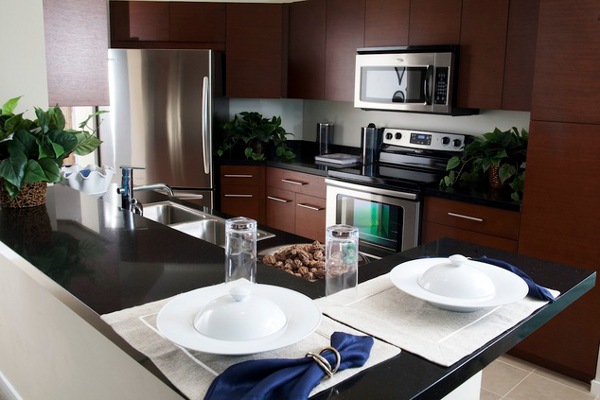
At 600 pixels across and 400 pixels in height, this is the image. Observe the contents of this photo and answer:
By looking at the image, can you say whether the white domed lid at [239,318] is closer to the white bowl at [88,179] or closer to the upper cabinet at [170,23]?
the white bowl at [88,179]

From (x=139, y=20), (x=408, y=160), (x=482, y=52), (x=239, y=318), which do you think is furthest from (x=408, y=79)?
(x=239, y=318)

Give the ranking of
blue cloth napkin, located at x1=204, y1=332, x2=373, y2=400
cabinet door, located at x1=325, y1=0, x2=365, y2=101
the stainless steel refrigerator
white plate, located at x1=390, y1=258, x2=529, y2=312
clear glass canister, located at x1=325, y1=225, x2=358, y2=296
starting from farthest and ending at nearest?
the stainless steel refrigerator
cabinet door, located at x1=325, y1=0, x2=365, y2=101
clear glass canister, located at x1=325, y1=225, x2=358, y2=296
white plate, located at x1=390, y1=258, x2=529, y2=312
blue cloth napkin, located at x1=204, y1=332, x2=373, y2=400

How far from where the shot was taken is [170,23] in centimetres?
454

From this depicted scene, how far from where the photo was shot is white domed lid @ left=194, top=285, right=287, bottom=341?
39.9 inches

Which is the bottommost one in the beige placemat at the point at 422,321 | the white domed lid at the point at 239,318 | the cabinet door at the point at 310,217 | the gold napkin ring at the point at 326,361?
the cabinet door at the point at 310,217

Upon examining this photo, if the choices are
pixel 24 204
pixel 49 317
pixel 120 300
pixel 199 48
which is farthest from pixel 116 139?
pixel 120 300

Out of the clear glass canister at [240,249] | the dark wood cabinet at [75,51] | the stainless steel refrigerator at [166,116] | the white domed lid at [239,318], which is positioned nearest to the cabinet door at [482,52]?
the stainless steel refrigerator at [166,116]

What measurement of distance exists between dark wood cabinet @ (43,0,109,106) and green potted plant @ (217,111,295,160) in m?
1.87

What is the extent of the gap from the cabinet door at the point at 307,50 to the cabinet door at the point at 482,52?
47.3 inches

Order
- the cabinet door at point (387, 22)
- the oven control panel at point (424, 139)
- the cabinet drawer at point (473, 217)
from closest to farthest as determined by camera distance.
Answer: the cabinet drawer at point (473, 217) < the cabinet door at point (387, 22) < the oven control panel at point (424, 139)

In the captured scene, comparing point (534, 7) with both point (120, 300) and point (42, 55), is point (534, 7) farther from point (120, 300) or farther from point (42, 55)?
point (120, 300)

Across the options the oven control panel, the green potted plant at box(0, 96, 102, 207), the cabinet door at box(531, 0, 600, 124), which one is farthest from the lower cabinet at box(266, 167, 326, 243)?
the green potted plant at box(0, 96, 102, 207)

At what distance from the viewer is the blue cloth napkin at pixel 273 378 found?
0.89 metres

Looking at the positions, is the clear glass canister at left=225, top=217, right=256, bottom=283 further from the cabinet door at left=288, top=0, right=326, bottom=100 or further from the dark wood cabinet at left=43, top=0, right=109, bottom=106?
the cabinet door at left=288, top=0, right=326, bottom=100
